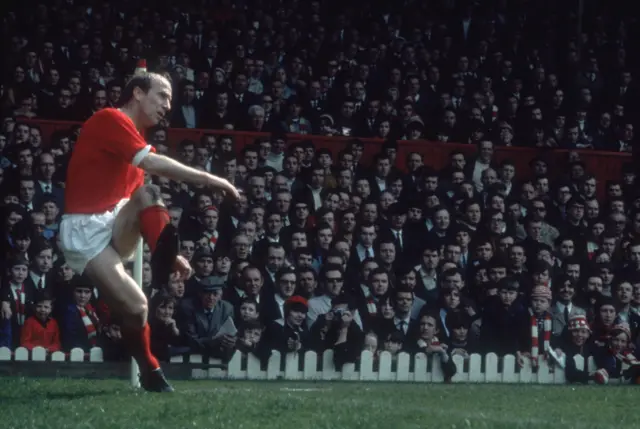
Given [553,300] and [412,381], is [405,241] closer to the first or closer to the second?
[553,300]

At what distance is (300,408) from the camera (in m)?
6.48

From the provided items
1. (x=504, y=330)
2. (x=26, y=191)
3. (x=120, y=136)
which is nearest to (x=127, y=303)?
(x=120, y=136)

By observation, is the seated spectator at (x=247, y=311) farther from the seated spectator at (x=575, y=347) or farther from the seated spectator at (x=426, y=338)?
the seated spectator at (x=575, y=347)

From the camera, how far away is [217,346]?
9812 millimetres

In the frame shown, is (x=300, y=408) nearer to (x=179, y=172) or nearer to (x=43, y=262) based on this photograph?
(x=179, y=172)

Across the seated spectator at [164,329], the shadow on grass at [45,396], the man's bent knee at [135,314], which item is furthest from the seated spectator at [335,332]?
the man's bent knee at [135,314]

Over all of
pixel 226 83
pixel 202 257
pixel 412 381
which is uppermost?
pixel 226 83

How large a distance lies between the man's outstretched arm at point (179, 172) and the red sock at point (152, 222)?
7.2 inches

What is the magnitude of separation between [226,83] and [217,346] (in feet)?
17.0

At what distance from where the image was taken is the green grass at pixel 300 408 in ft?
19.3

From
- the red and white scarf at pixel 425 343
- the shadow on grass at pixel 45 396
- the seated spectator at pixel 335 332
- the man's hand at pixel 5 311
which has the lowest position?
the shadow on grass at pixel 45 396

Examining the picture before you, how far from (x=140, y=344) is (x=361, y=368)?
337cm

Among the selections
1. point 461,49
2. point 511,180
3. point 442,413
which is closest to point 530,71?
point 461,49

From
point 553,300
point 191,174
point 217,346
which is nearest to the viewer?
point 191,174
